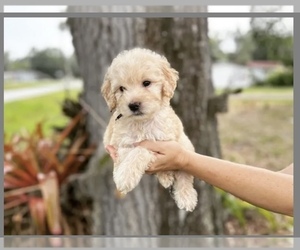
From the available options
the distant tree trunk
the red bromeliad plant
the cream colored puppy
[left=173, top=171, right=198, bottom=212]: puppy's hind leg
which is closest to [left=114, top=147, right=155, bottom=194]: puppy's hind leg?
the cream colored puppy

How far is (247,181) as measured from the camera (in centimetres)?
123

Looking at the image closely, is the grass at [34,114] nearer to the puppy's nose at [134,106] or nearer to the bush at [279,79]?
the bush at [279,79]

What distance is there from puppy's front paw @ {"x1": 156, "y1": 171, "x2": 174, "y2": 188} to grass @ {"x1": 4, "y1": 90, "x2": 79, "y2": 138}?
70.0 inches

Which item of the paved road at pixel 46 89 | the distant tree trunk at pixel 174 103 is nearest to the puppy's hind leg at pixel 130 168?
the distant tree trunk at pixel 174 103

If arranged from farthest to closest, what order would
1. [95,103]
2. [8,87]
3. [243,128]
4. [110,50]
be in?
[243,128], [8,87], [95,103], [110,50]

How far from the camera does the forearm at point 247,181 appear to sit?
1144 millimetres

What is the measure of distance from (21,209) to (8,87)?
610 millimetres

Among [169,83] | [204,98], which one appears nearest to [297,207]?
[204,98]

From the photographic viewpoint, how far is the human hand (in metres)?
1.04

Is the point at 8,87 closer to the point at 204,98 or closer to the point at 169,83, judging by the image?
the point at 204,98

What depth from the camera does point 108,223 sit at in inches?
92.2

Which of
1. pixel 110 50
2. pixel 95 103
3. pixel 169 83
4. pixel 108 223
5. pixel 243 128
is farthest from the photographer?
pixel 243 128

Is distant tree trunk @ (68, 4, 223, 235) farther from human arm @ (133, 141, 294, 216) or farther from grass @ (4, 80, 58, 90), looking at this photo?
human arm @ (133, 141, 294, 216)

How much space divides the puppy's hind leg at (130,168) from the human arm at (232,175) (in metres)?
0.02
